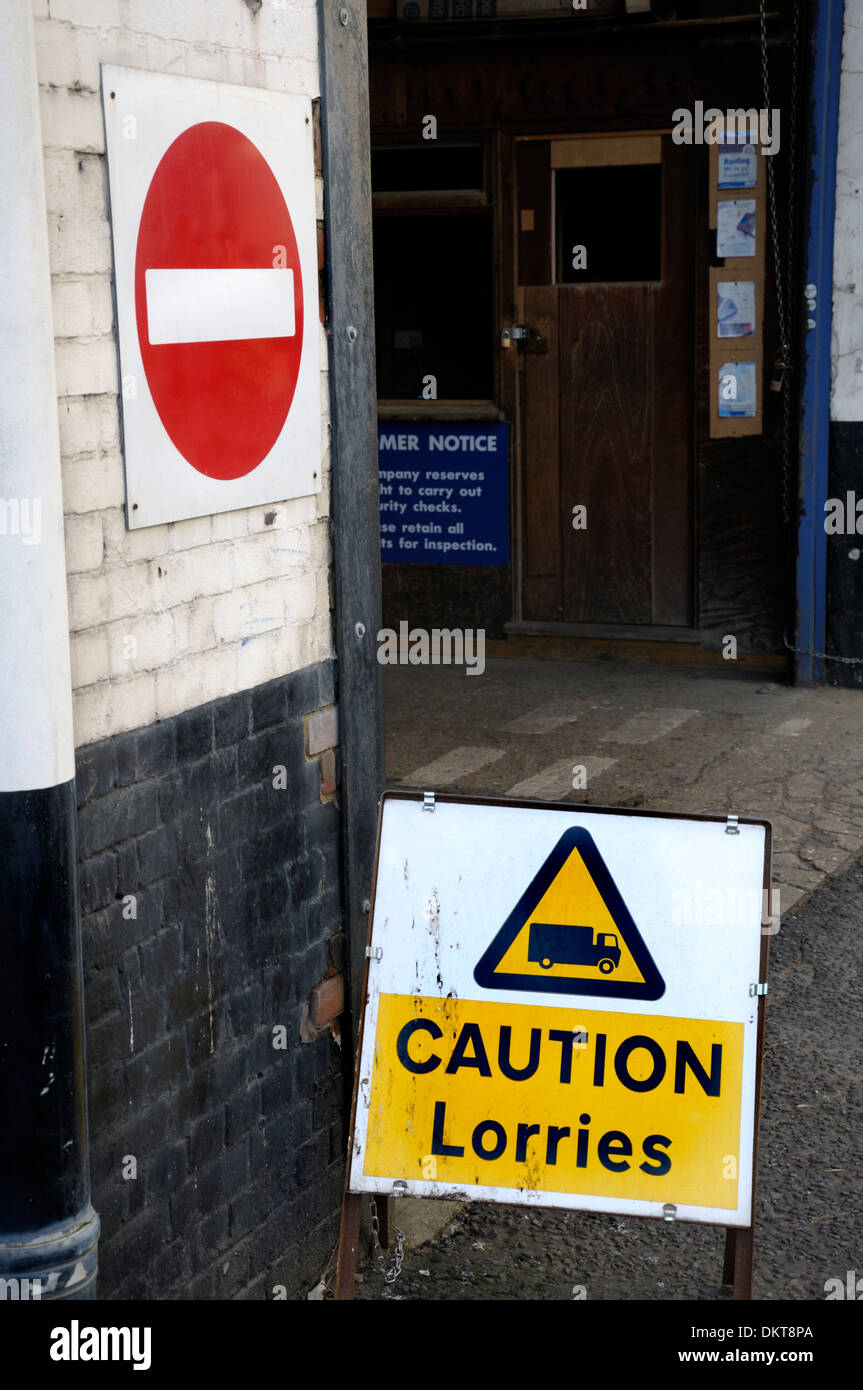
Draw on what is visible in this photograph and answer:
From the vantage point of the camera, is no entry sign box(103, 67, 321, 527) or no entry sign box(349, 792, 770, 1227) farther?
no entry sign box(349, 792, 770, 1227)

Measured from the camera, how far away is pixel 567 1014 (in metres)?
3.27

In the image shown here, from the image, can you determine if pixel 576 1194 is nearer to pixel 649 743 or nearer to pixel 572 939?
pixel 572 939

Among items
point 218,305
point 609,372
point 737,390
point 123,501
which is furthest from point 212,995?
point 609,372

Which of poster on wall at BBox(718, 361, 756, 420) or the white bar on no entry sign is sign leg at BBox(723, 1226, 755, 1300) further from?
poster on wall at BBox(718, 361, 756, 420)

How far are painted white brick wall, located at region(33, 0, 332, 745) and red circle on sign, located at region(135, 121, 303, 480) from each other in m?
0.11

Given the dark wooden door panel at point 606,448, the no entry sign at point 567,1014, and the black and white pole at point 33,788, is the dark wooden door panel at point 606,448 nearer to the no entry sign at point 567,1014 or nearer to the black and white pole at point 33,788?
the no entry sign at point 567,1014

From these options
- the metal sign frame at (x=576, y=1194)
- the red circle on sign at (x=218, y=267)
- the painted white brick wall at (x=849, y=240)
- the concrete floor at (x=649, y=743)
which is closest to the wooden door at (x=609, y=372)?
the concrete floor at (x=649, y=743)

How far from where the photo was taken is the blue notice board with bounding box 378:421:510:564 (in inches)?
346

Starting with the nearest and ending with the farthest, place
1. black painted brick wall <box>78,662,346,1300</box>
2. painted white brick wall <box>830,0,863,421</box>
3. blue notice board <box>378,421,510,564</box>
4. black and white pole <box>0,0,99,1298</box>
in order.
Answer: black and white pole <box>0,0,99,1298</box> → black painted brick wall <box>78,662,346,1300</box> → painted white brick wall <box>830,0,863,421</box> → blue notice board <box>378,421,510,564</box>

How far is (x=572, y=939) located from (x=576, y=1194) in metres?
0.46

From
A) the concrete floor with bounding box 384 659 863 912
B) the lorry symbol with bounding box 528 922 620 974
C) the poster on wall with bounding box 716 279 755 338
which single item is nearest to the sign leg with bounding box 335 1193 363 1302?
the lorry symbol with bounding box 528 922 620 974

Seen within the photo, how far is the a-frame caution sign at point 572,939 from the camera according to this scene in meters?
3.26

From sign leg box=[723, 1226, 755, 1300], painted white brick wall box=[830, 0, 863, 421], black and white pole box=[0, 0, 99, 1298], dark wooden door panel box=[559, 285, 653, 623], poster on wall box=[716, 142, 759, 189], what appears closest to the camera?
black and white pole box=[0, 0, 99, 1298]

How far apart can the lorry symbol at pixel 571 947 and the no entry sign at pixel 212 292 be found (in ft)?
3.24
